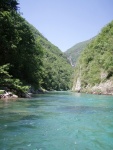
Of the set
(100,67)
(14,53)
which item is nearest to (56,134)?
(14,53)

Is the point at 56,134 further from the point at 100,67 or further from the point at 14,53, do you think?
the point at 100,67

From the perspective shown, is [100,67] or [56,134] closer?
[56,134]

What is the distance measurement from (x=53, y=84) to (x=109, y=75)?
80.3 m

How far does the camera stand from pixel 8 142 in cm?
1080

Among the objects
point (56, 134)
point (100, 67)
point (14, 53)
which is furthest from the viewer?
point (100, 67)

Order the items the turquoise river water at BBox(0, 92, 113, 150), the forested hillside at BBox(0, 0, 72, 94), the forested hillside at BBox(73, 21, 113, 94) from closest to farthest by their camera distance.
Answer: the turquoise river water at BBox(0, 92, 113, 150)
the forested hillside at BBox(0, 0, 72, 94)
the forested hillside at BBox(73, 21, 113, 94)

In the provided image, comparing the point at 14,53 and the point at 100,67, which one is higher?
the point at 100,67

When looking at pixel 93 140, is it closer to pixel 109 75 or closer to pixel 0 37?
pixel 0 37

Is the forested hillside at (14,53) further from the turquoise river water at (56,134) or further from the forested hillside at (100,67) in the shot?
the forested hillside at (100,67)

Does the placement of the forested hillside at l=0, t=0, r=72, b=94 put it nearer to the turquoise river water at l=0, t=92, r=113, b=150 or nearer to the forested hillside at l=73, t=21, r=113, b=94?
the turquoise river water at l=0, t=92, r=113, b=150

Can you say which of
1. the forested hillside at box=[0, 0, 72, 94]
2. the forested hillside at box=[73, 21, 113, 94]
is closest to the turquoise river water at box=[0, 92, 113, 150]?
the forested hillside at box=[0, 0, 72, 94]

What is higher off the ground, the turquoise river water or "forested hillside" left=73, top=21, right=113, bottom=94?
"forested hillside" left=73, top=21, right=113, bottom=94

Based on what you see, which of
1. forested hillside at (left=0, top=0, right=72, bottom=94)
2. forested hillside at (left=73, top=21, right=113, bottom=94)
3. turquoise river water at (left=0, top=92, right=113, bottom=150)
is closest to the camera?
turquoise river water at (left=0, top=92, right=113, bottom=150)

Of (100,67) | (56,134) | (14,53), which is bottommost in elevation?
(56,134)
